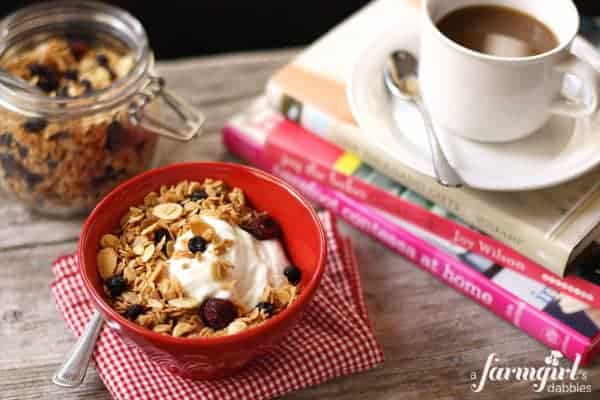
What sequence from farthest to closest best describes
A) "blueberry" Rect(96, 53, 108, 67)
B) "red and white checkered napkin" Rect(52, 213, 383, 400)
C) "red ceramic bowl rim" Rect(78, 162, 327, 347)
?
"blueberry" Rect(96, 53, 108, 67) < "red and white checkered napkin" Rect(52, 213, 383, 400) < "red ceramic bowl rim" Rect(78, 162, 327, 347)

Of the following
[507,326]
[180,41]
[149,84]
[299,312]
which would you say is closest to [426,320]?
[507,326]

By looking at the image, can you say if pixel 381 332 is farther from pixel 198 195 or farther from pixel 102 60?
pixel 102 60

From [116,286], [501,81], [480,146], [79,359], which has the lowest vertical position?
[79,359]

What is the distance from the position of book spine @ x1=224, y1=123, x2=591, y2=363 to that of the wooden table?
13 mm

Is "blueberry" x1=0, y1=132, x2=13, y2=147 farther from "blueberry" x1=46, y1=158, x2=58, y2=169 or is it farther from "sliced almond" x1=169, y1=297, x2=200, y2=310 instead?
"sliced almond" x1=169, y1=297, x2=200, y2=310

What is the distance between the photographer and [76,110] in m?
0.94

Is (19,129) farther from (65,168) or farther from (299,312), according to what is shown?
(299,312)

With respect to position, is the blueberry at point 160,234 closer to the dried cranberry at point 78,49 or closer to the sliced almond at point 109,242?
the sliced almond at point 109,242

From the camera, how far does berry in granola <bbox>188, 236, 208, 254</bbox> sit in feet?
2.61

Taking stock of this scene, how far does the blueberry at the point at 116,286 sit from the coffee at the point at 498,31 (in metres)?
0.48

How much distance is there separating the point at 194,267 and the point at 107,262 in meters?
0.10

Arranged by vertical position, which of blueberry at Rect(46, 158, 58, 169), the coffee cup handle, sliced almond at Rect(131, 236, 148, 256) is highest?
the coffee cup handle

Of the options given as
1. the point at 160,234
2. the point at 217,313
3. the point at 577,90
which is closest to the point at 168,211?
the point at 160,234

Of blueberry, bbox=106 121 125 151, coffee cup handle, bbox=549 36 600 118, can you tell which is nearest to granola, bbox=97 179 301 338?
blueberry, bbox=106 121 125 151
